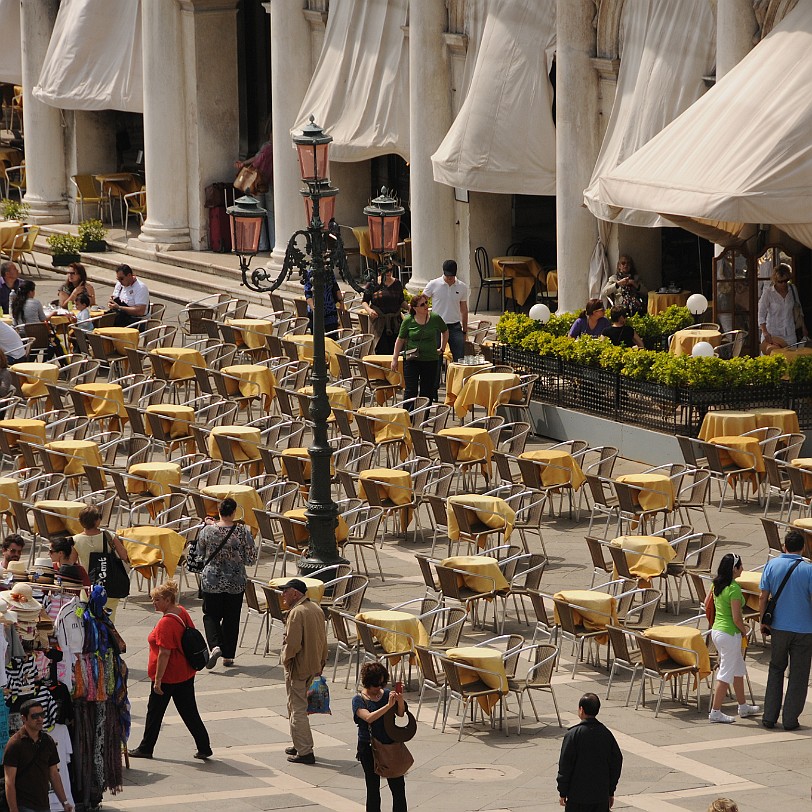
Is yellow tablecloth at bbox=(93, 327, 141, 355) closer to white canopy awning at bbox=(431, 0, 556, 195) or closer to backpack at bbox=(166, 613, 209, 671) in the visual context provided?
white canopy awning at bbox=(431, 0, 556, 195)

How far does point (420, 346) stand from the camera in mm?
22375

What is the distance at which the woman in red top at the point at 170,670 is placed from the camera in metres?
13.5

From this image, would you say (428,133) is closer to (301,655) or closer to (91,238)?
(91,238)

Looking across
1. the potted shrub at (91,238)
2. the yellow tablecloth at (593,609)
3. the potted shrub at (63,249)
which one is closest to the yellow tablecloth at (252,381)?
the yellow tablecloth at (593,609)

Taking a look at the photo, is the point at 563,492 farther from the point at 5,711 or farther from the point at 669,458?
the point at 5,711

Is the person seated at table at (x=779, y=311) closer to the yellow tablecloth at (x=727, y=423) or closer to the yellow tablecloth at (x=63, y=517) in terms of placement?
the yellow tablecloth at (x=727, y=423)

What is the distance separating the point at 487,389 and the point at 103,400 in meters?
4.12

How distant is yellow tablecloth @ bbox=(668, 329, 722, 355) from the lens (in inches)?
906

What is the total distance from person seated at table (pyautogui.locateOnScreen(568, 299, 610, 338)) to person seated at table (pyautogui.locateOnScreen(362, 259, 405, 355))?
2307 mm

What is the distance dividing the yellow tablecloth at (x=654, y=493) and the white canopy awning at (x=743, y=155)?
4242mm

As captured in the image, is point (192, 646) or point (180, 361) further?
point (180, 361)

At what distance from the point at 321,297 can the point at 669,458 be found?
591cm

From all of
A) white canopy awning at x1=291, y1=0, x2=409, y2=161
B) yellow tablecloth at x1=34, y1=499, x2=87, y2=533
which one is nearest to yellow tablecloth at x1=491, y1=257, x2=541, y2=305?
white canopy awning at x1=291, y1=0, x2=409, y2=161

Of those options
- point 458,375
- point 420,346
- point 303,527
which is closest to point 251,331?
point 458,375
